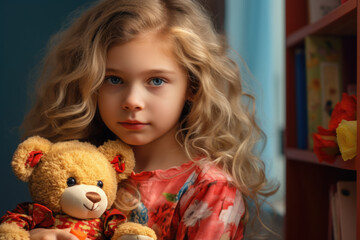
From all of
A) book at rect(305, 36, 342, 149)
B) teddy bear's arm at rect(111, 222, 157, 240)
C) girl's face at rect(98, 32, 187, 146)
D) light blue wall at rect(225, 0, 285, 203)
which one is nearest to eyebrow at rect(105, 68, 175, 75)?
girl's face at rect(98, 32, 187, 146)

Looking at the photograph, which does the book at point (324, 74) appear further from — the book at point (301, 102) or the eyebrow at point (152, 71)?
the eyebrow at point (152, 71)

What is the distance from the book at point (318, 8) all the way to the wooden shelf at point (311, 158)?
1.37 feet

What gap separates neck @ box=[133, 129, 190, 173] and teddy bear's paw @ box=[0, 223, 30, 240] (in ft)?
1.07

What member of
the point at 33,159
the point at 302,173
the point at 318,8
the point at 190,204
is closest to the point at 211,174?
the point at 190,204

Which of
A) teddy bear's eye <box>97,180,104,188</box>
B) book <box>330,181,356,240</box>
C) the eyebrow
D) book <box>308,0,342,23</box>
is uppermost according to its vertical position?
book <box>308,0,342,23</box>

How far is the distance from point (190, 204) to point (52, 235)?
0.31 meters

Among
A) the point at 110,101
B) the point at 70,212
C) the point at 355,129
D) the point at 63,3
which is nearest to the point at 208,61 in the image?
the point at 110,101

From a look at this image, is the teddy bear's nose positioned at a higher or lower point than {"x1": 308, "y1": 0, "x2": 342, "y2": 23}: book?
lower

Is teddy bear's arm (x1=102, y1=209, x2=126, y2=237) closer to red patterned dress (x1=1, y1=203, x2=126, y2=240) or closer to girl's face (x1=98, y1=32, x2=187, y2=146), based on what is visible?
red patterned dress (x1=1, y1=203, x2=126, y2=240)

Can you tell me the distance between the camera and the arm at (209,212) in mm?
957

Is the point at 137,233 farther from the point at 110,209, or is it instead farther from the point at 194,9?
the point at 194,9

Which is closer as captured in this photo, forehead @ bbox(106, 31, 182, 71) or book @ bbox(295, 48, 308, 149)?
forehead @ bbox(106, 31, 182, 71)

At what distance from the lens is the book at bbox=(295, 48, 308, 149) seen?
4.54ft

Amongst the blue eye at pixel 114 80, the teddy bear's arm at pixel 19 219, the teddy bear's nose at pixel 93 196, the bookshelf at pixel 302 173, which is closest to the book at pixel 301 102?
the bookshelf at pixel 302 173
